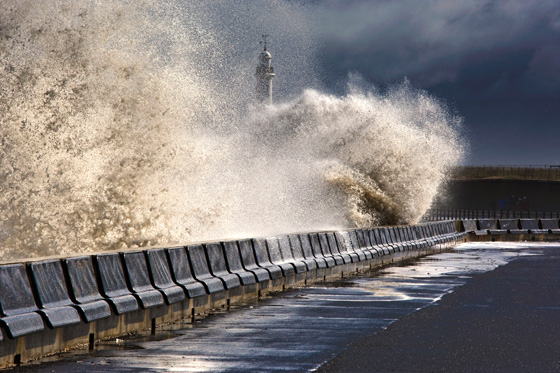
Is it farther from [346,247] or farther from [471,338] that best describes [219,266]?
[346,247]

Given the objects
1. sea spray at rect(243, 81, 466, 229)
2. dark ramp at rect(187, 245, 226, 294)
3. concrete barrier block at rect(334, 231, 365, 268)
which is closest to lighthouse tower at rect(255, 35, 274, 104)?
sea spray at rect(243, 81, 466, 229)

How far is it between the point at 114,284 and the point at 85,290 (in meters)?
0.65

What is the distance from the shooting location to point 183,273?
11.6 metres

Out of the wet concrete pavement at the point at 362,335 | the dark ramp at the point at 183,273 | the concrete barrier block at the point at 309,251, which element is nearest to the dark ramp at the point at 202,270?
the dark ramp at the point at 183,273

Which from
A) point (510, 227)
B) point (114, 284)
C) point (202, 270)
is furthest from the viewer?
point (510, 227)

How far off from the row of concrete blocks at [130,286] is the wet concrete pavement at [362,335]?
0.24 meters

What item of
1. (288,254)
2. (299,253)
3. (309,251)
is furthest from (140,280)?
(309,251)

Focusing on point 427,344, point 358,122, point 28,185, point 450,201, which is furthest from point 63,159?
point 450,201

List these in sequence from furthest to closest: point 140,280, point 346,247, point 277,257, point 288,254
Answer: point 346,247
point 288,254
point 277,257
point 140,280

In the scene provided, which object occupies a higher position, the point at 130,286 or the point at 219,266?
the point at 219,266

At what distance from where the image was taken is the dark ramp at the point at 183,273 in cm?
1122

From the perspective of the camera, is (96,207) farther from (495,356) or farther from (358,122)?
(358,122)

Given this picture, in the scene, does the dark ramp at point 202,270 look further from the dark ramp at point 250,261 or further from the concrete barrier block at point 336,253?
the concrete barrier block at point 336,253

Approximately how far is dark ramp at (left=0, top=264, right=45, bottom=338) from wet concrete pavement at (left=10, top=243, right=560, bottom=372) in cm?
33
